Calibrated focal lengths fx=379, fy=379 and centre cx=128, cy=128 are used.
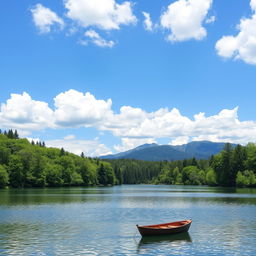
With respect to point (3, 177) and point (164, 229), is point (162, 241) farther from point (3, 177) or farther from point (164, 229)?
point (3, 177)

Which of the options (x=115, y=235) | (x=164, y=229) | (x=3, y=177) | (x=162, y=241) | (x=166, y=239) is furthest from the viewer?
(x=3, y=177)

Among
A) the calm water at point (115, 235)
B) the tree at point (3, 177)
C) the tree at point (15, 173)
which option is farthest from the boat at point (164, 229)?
the tree at point (15, 173)

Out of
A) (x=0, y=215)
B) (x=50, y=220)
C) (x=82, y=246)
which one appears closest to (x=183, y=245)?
(x=82, y=246)

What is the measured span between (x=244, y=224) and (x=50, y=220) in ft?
92.2

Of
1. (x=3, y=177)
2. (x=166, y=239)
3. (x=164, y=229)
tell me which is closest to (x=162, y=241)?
(x=166, y=239)

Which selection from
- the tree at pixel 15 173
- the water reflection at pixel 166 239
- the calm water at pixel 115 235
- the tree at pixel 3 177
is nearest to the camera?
the calm water at pixel 115 235

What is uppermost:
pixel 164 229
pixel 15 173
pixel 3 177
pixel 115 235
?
pixel 15 173

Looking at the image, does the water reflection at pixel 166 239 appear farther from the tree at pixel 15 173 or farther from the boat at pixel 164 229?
the tree at pixel 15 173

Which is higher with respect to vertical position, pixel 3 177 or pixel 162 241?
pixel 3 177

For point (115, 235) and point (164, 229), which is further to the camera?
point (115, 235)

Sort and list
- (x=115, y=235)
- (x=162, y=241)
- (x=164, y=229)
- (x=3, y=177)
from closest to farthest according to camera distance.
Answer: (x=162, y=241), (x=164, y=229), (x=115, y=235), (x=3, y=177)

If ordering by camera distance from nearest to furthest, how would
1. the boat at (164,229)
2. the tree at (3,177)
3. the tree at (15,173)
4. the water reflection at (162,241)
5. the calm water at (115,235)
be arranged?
the calm water at (115,235) < the water reflection at (162,241) < the boat at (164,229) < the tree at (3,177) < the tree at (15,173)

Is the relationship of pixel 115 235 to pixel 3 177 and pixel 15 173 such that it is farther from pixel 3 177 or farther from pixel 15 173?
pixel 15 173

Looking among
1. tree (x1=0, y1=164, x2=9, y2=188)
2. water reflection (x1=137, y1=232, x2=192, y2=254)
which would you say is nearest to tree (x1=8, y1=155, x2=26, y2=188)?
tree (x1=0, y1=164, x2=9, y2=188)
